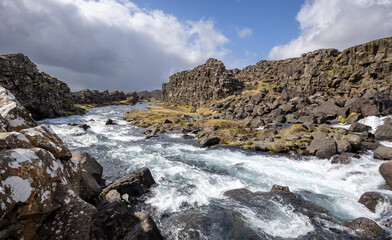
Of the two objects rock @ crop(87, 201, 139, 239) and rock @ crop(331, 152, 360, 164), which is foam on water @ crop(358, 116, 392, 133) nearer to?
rock @ crop(331, 152, 360, 164)

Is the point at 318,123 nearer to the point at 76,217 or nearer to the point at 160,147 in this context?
the point at 160,147

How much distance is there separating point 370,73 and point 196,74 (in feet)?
366

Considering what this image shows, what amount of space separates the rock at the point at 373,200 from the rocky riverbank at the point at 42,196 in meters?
16.7

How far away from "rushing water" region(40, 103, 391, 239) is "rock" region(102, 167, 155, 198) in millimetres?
929

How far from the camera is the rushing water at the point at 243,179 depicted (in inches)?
500

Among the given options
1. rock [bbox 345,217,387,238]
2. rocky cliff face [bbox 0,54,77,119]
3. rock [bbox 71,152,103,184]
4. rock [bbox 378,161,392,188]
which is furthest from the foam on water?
rocky cliff face [bbox 0,54,77,119]

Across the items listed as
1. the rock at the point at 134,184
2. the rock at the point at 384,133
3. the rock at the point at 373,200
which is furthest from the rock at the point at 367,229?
the rock at the point at 384,133

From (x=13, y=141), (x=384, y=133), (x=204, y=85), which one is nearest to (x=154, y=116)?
(x=204, y=85)

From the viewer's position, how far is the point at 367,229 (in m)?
11.2

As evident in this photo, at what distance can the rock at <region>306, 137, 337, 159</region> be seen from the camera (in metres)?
25.5

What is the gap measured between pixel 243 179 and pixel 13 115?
19107 millimetres

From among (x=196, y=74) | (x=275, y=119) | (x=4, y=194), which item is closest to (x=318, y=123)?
(x=275, y=119)

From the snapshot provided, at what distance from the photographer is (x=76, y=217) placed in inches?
228

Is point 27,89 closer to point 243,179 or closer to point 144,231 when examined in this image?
point 243,179
